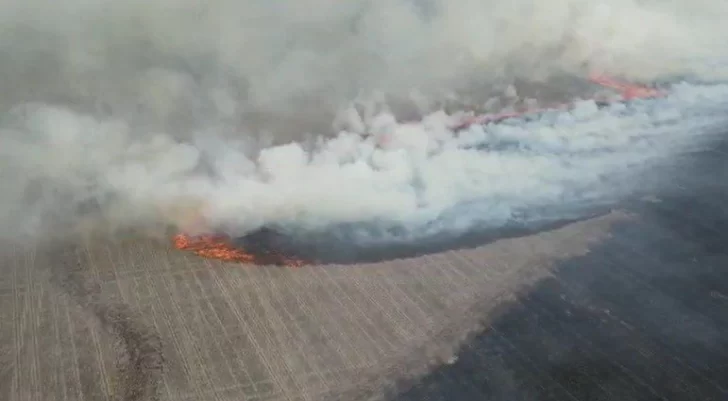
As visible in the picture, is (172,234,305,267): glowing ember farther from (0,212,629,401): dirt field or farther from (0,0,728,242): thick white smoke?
(0,0,728,242): thick white smoke

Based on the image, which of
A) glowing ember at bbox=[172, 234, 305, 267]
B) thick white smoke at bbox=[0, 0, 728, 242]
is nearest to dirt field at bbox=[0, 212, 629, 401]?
glowing ember at bbox=[172, 234, 305, 267]

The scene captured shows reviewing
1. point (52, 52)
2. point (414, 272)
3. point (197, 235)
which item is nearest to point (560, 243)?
point (414, 272)

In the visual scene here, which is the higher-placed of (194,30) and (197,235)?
(194,30)

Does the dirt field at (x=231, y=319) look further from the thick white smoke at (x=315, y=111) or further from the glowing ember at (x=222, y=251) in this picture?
the thick white smoke at (x=315, y=111)

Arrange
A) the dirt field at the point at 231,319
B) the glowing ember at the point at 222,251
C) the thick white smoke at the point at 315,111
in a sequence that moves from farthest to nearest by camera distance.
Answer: the thick white smoke at the point at 315,111 → the glowing ember at the point at 222,251 → the dirt field at the point at 231,319

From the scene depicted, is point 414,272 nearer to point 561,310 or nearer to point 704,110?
point 561,310

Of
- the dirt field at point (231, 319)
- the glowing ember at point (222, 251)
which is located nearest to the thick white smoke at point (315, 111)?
the glowing ember at point (222, 251)

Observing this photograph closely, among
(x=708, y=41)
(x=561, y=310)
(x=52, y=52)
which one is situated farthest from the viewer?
(x=708, y=41)
